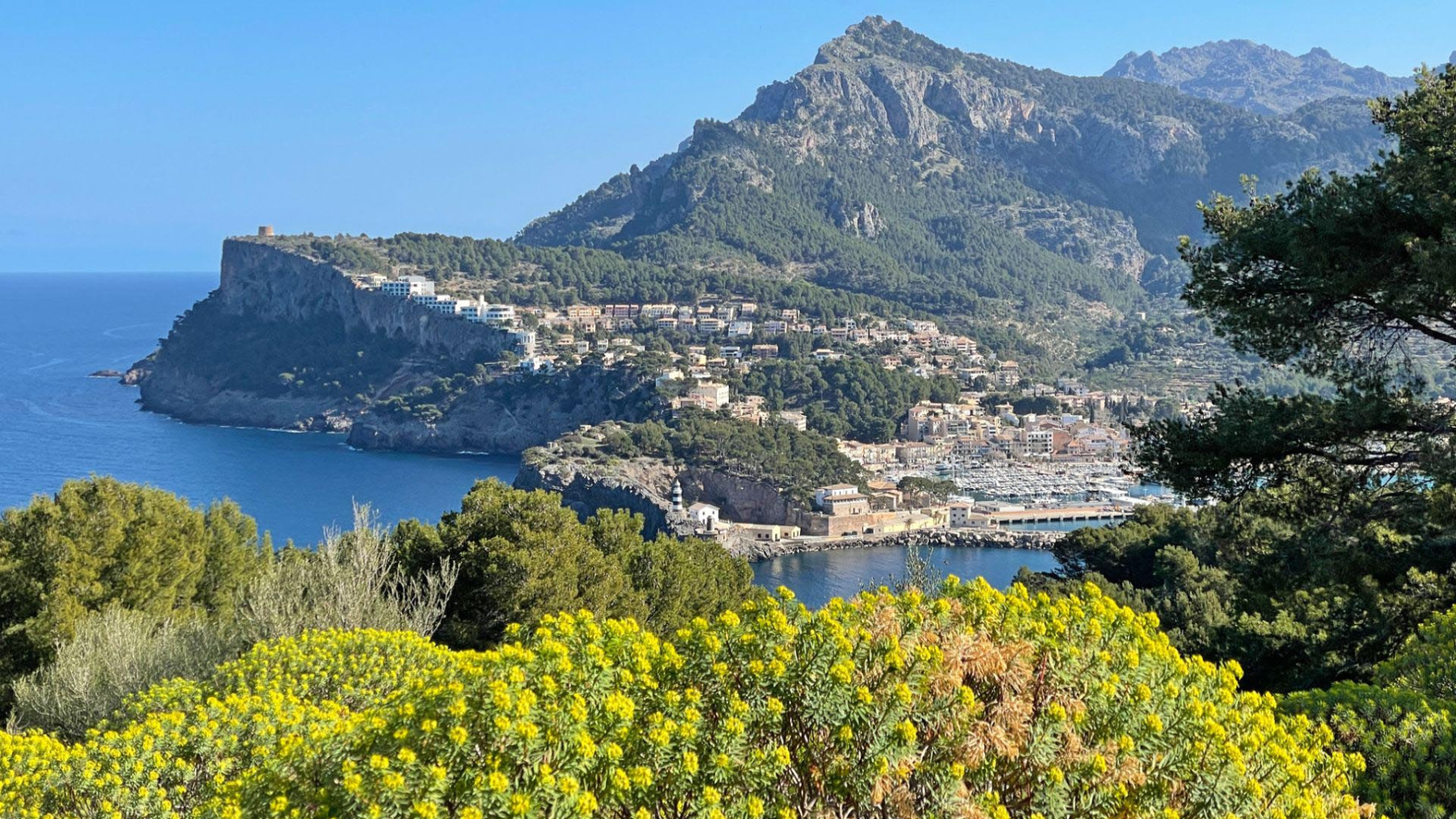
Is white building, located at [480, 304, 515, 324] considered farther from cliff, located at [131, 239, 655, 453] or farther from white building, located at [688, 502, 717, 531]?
white building, located at [688, 502, 717, 531]

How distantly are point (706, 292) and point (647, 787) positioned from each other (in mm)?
70899

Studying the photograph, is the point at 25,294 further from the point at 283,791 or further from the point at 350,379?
the point at 283,791

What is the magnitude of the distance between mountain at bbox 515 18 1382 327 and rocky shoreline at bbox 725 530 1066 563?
39.9m

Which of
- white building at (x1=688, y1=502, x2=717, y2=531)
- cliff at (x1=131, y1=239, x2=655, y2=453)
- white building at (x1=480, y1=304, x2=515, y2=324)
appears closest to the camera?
white building at (x1=688, y1=502, x2=717, y2=531)

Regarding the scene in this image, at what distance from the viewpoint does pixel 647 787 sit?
2654mm

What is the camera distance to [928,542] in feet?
121

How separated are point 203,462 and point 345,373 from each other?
16.9 meters

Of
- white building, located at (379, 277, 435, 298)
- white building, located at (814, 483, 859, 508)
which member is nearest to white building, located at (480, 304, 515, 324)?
white building, located at (379, 277, 435, 298)

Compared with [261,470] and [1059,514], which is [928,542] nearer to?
[1059,514]

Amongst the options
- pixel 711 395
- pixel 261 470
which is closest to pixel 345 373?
pixel 261 470

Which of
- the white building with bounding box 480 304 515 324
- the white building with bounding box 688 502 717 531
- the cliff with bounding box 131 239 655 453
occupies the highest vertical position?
the white building with bounding box 480 304 515 324

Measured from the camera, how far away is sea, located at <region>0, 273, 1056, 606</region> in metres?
33.7

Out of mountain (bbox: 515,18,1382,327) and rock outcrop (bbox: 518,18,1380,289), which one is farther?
rock outcrop (bbox: 518,18,1380,289)

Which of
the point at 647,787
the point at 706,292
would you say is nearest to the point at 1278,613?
the point at 647,787
